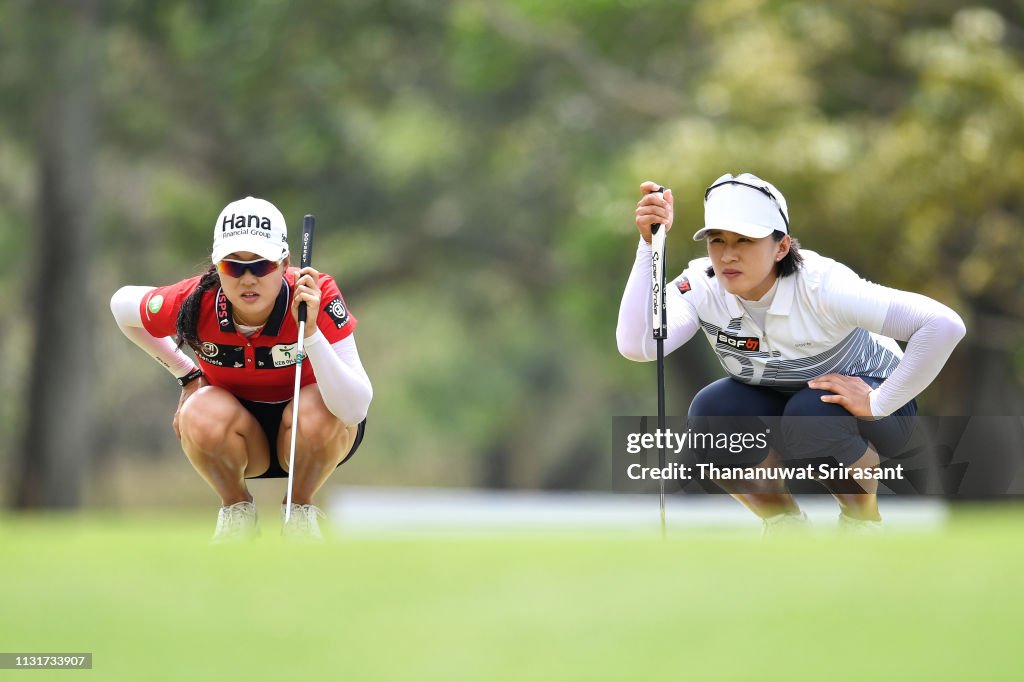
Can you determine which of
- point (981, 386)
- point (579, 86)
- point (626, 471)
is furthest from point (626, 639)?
point (579, 86)

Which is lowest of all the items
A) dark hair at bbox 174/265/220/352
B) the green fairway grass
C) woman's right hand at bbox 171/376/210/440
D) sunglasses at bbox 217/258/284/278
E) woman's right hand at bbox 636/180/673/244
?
the green fairway grass

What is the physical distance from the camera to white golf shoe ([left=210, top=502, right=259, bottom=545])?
199 inches

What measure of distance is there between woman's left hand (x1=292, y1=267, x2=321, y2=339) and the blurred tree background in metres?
6.44

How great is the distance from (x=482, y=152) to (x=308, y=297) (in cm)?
2497

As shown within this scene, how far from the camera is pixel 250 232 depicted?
4668 millimetres

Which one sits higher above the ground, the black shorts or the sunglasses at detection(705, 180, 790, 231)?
the sunglasses at detection(705, 180, 790, 231)

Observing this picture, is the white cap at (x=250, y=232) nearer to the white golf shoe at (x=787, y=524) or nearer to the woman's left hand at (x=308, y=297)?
the woman's left hand at (x=308, y=297)

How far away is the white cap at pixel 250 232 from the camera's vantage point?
15.3 ft

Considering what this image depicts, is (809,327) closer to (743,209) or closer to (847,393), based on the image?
(847,393)

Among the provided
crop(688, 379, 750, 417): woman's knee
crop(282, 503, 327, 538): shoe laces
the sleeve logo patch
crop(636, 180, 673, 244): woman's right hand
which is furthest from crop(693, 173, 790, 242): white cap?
crop(282, 503, 327, 538): shoe laces

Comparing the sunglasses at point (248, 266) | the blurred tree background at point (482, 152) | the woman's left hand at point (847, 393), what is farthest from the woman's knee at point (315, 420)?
the blurred tree background at point (482, 152)

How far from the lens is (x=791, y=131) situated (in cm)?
1848

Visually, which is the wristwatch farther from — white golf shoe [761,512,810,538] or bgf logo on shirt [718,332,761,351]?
white golf shoe [761,512,810,538]

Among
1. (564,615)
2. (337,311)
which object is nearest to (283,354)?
(337,311)
